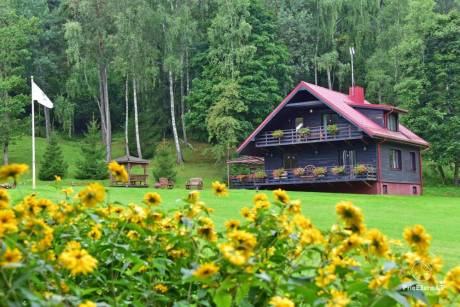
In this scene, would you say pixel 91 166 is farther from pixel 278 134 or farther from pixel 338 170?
pixel 338 170

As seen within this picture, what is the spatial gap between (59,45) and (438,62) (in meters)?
32.3

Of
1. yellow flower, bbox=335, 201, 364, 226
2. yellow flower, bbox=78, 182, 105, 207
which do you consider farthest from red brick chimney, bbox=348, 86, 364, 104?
yellow flower, bbox=78, 182, 105, 207

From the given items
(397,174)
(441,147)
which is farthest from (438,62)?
(397,174)

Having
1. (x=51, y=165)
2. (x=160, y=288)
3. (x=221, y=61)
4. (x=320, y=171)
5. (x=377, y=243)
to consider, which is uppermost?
(x=221, y=61)

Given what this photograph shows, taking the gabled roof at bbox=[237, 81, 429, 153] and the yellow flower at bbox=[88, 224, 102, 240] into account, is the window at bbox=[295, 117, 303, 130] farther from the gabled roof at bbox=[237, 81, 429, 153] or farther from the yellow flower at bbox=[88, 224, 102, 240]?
the yellow flower at bbox=[88, 224, 102, 240]

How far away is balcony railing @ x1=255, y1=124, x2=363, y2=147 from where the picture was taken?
28.6 m

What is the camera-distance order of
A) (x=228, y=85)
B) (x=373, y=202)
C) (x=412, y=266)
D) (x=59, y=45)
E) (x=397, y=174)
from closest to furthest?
(x=412, y=266), (x=373, y=202), (x=397, y=174), (x=228, y=85), (x=59, y=45)

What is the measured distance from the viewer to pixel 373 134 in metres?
27.1

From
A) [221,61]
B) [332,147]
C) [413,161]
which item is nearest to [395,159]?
[413,161]

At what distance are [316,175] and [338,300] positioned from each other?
2692 cm

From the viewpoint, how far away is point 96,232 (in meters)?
2.90

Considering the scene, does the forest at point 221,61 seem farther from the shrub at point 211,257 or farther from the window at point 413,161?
the shrub at point 211,257

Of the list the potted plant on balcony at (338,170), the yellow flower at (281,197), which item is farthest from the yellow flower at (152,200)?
the potted plant on balcony at (338,170)

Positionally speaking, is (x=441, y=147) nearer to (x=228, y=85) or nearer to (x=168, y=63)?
(x=228, y=85)
